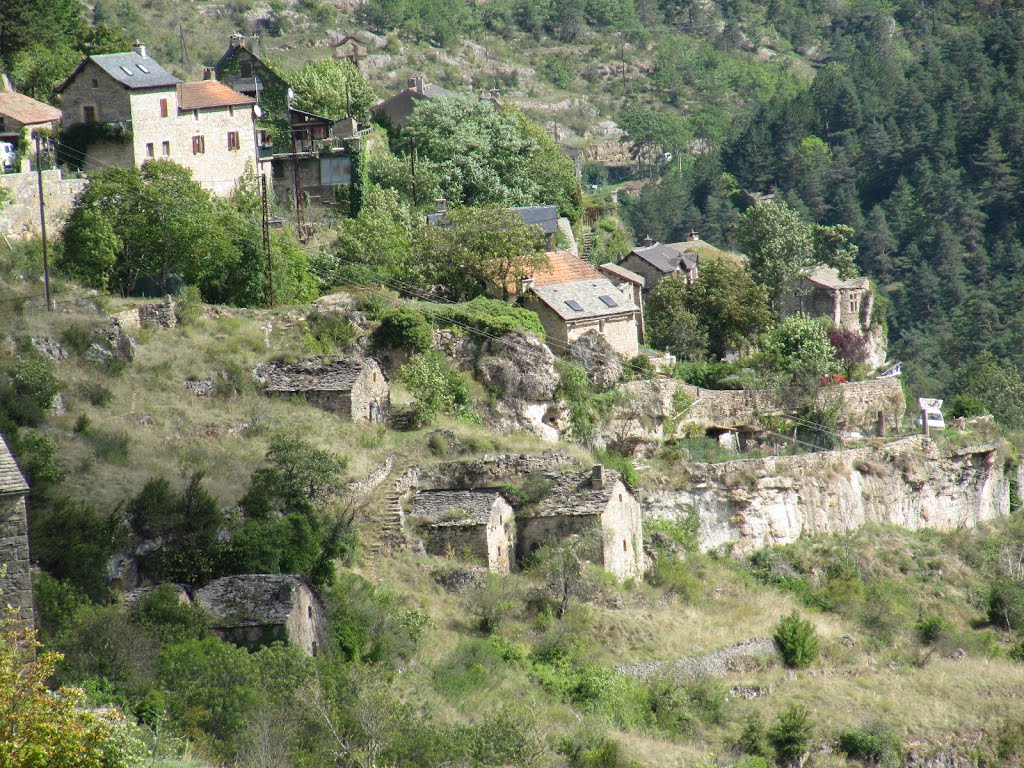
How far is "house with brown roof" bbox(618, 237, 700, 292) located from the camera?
193ft

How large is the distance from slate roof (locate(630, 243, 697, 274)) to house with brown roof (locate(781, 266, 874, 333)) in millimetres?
5194

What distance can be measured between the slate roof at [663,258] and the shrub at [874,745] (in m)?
26.2

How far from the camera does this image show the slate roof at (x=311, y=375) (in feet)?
131

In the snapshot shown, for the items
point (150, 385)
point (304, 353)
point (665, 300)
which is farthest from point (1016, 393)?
point (150, 385)

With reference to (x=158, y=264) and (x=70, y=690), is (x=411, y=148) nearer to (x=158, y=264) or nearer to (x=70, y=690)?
(x=158, y=264)

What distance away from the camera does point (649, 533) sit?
42.6 metres

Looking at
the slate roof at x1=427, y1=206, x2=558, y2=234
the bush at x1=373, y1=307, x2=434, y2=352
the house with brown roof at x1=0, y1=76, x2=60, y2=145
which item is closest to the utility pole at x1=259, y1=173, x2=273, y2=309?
the bush at x1=373, y1=307, x2=434, y2=352

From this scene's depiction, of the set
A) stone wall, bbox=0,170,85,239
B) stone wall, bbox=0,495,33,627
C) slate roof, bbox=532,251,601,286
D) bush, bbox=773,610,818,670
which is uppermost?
stone wall, bbox=0,170,85,239

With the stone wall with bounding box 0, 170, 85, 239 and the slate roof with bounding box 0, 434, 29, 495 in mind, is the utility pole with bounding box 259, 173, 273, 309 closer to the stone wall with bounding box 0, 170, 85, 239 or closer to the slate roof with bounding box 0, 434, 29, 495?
the stone wall with bounding box 0, 170, 85, 239

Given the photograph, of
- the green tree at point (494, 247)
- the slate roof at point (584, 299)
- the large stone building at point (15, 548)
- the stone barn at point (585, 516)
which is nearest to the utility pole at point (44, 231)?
the green tree at point (494, 247)

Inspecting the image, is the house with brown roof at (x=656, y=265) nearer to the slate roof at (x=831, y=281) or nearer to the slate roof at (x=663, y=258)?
the slate roof at (x=663, y=258)

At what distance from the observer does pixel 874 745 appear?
35.2m

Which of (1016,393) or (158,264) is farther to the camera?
(1016,393)

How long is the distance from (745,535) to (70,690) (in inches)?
1210
